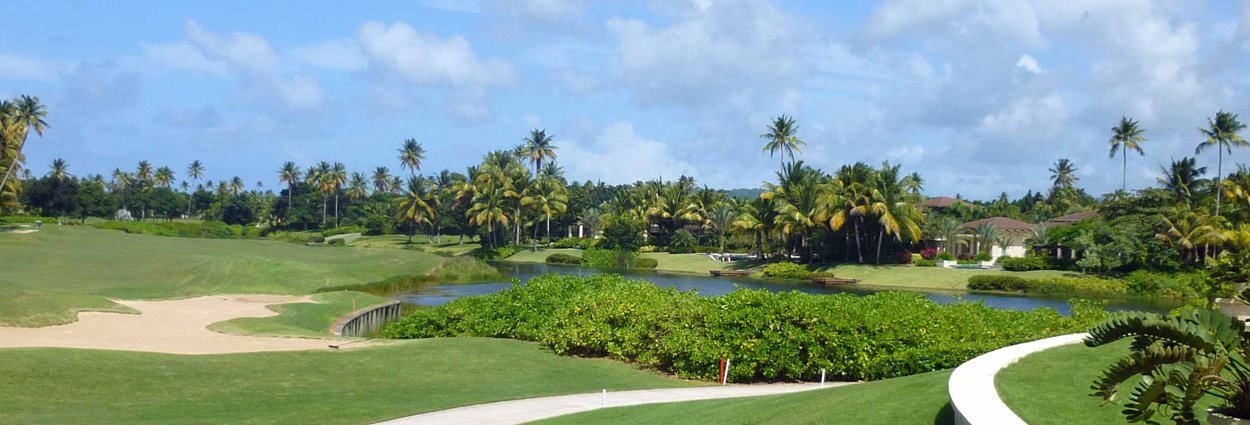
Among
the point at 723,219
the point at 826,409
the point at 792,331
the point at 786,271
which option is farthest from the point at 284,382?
the point at 723,219

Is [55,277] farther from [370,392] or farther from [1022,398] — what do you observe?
[1022,398]

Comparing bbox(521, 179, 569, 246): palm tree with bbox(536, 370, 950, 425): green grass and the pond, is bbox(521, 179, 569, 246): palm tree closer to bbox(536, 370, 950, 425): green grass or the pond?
the pond

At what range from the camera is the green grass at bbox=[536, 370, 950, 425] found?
34.6ft

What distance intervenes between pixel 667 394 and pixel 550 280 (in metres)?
13.8

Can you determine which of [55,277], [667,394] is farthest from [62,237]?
[667,394]

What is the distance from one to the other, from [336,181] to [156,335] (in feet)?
432

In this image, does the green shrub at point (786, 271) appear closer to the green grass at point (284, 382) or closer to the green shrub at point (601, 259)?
the green shrub at point (601, 259)

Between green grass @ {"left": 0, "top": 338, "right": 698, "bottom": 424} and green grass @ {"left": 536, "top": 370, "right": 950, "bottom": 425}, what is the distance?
429cm

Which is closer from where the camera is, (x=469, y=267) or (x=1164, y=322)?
(x=1164, y=322)

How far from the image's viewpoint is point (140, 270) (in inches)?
2232

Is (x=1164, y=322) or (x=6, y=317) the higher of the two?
(x=1164, y=322)

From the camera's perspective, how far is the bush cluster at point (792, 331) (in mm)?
22406

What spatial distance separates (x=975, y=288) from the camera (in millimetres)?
74188

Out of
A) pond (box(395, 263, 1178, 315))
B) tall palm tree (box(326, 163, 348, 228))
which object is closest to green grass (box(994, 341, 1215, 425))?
pond (box(395, 263, 1178, 315))
